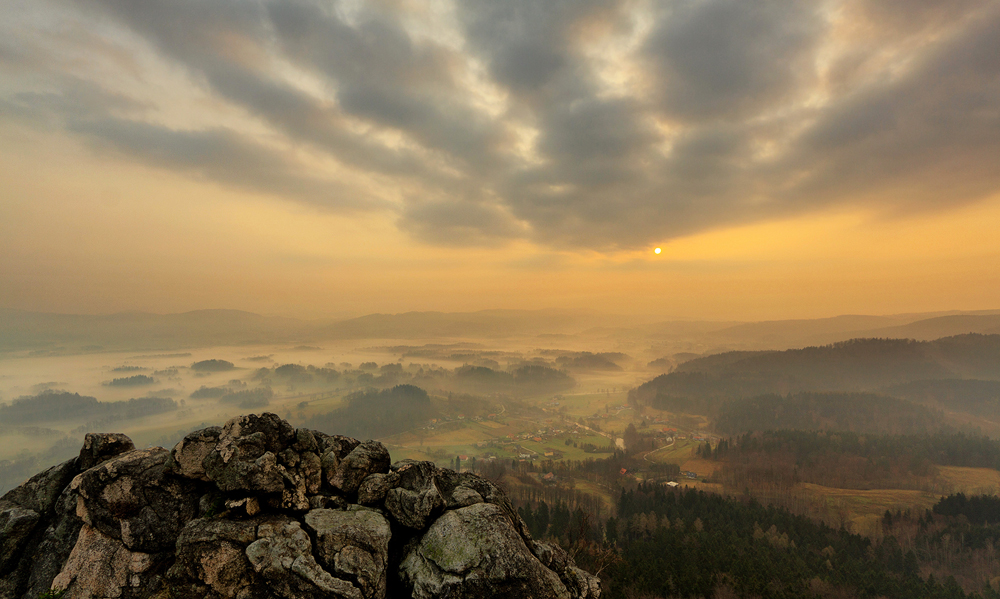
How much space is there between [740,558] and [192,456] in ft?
341

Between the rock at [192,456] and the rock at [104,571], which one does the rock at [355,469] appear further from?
the rock at [104,571]

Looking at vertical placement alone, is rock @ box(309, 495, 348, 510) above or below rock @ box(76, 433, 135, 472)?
below

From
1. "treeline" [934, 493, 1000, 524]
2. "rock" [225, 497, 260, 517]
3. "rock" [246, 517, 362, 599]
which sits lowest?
"treeline" [934, 493, 1000, 524]

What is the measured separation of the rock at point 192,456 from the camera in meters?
19.9

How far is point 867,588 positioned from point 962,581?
76327 mm

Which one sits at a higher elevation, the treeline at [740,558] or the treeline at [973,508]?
the treeline at [740,558]

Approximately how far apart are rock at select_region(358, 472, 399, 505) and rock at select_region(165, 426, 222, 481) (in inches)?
319

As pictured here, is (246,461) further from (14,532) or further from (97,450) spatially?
(14,532)

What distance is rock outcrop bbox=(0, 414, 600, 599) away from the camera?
667 inches

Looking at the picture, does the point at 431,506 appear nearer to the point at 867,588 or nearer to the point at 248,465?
the point at 248,465

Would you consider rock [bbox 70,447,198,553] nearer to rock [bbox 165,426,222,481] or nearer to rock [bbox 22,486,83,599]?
rock [bbox 165,426,222,481]

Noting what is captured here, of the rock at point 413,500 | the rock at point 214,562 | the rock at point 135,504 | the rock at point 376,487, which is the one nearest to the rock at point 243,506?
the rock at point 214,562

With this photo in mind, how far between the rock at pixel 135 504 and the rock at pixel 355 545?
23.5 ft

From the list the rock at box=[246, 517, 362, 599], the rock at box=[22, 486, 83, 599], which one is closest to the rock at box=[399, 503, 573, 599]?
the rock at box=[246, 517, 362, 599]
